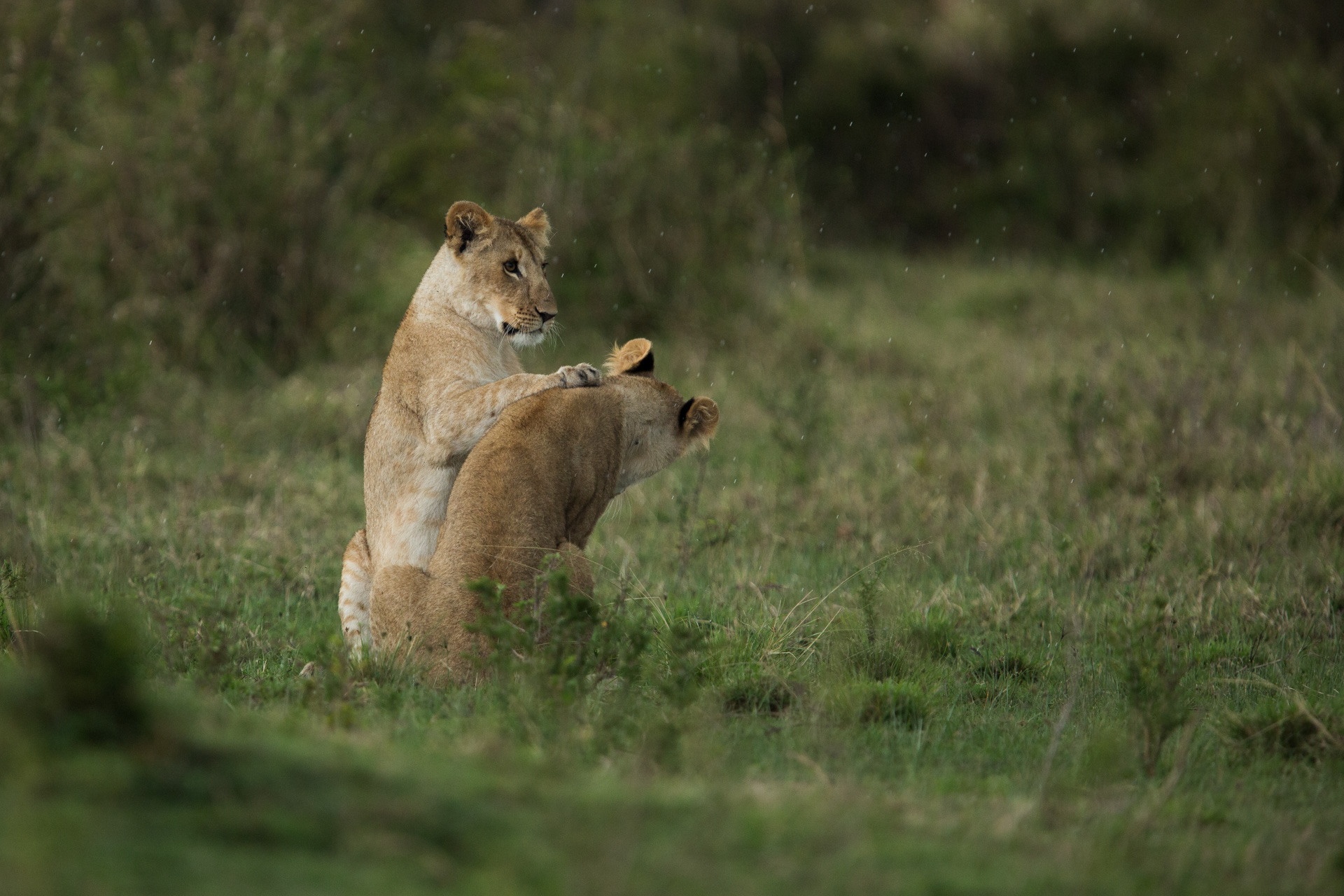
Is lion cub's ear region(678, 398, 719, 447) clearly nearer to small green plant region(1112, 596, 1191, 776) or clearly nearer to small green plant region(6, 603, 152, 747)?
small green plant region(1112, 596, 1191, 776)

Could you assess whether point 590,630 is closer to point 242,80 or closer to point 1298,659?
point 1298,659

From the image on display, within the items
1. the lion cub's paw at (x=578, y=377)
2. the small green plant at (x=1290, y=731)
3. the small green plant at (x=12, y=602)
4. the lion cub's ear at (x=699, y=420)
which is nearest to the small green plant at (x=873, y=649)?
the lion cub's ear at (x=699, y=420)

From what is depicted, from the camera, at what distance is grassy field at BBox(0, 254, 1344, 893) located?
8.23ft

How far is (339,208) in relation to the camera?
10578 millimetres

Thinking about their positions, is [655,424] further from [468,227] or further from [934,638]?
[934,638]

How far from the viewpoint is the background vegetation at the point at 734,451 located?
266 centimetres

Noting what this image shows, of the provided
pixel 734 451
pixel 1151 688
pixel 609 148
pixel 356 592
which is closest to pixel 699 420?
pixel 356 592

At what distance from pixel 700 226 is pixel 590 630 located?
297 inches

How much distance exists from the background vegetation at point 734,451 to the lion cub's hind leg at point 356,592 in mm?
218

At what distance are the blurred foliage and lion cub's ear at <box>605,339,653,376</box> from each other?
389cm

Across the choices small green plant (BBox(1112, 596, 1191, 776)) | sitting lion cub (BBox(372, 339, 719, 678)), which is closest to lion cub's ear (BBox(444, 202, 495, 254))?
sitting lion cub (BBox(372, 339, 719, 678))

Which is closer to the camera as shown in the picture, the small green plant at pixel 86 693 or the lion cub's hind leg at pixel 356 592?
the small green plant at pixel 86 693

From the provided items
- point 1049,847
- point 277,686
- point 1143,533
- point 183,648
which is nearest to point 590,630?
point 277,686

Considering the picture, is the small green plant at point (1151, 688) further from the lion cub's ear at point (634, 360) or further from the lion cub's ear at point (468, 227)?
the lion cub's ear at point (468, 227)
